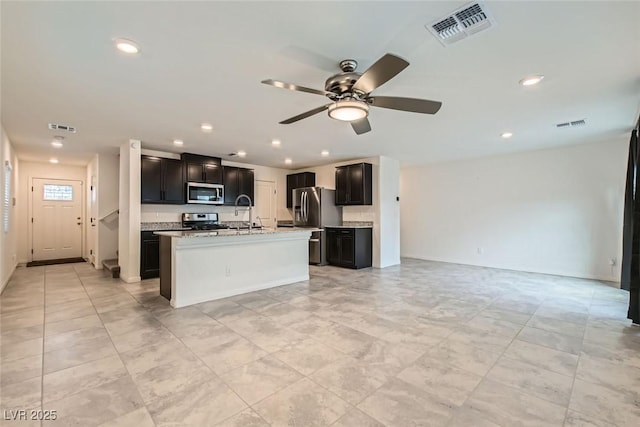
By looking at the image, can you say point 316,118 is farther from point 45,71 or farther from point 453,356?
point 453,356

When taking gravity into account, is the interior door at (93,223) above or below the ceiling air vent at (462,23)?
below

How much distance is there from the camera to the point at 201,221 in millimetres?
6445

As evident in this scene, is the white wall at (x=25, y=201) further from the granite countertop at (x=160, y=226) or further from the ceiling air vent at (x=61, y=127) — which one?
the ceiling air vent at (x=61, y=127)

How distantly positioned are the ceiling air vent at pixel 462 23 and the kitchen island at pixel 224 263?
332 cm

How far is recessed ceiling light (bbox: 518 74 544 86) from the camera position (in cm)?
271

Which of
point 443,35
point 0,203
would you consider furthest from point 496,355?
point 0,203

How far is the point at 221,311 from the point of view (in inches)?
139

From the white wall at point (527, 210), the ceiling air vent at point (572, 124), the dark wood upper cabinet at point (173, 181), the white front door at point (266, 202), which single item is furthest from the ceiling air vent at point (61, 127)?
the white wall at point (527, 210)

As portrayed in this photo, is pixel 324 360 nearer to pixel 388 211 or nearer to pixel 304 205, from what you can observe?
pixel 388 211

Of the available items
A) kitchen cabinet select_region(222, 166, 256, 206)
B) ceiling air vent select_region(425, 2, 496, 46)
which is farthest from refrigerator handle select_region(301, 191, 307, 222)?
ceiling air vent select_region(425, 2, 496, 46)

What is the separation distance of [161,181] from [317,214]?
3332 millimetres

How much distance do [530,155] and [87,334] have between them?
7.74m

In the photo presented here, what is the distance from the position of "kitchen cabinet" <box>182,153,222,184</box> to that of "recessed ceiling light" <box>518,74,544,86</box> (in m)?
5.65

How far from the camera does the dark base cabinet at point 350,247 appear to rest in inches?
247
